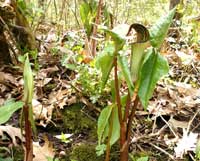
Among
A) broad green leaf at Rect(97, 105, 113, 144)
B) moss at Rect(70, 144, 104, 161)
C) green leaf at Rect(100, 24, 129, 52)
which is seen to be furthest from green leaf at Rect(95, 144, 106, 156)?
green leaf at Rect(100, 24, 129, 52)

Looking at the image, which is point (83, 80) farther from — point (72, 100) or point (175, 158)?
point (175, 158)

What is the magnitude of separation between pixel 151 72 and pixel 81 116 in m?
0.58

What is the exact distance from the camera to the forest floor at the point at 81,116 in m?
1.39

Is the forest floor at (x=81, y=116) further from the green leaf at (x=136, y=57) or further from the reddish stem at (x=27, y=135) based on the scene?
the green leaf at (x=136, y=57)

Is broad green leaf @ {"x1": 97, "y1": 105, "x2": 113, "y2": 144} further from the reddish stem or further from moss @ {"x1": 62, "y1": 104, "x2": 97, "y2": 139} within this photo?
moss @ {"x1": 62, "y1": 104, "x2": 97, "y2": 139}

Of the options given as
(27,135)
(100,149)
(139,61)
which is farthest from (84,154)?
(139,61)

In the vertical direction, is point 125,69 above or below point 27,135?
above

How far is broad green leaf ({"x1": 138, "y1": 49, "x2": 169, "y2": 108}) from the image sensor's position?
1.08m

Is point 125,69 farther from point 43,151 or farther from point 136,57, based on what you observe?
point 43,151

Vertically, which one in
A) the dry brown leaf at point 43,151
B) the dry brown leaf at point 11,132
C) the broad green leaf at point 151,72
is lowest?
the dry brown leaf at point 43,151

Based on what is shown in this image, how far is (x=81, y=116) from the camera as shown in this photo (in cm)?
160

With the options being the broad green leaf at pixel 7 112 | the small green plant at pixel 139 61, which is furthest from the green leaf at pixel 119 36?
the broad green leaf at pixel 7 112

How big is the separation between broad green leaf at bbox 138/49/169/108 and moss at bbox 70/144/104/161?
1.21ft

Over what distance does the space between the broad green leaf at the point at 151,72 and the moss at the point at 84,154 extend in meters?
0.37
